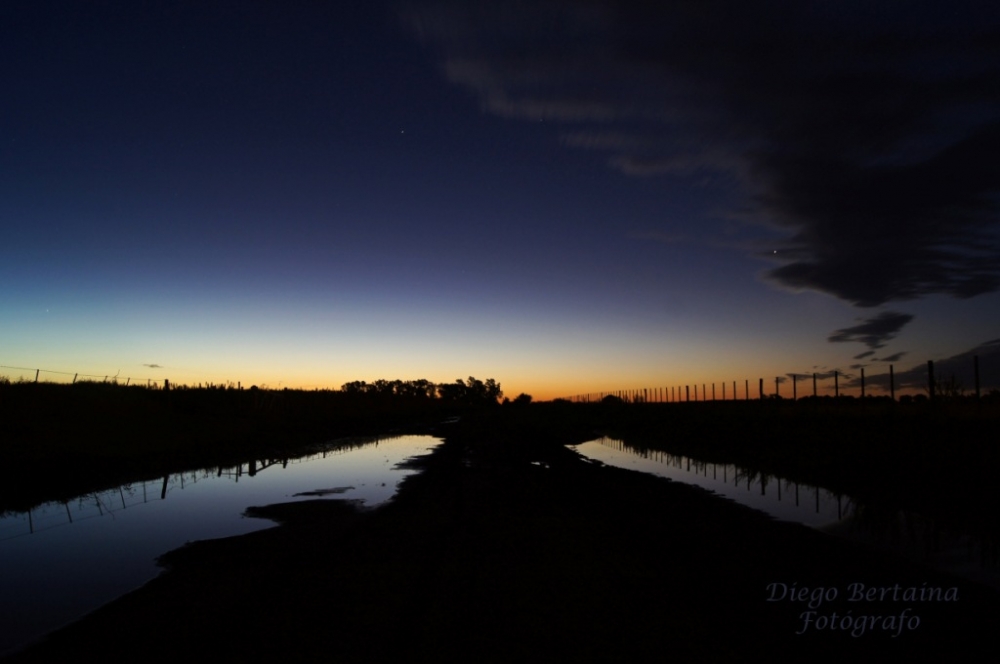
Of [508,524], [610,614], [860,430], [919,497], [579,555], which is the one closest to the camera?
[610,614]

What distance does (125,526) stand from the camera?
A: 11.7 m

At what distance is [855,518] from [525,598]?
9.06m

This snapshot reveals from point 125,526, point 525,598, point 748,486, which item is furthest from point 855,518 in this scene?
point 125,526

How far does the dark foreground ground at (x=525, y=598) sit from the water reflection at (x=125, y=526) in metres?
0.65

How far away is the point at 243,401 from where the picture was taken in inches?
1711

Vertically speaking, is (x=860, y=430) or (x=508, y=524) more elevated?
(x=860, y=430)

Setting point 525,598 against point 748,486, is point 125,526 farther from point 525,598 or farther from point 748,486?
point 748,486

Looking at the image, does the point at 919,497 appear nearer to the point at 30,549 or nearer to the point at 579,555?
the point at 579,555

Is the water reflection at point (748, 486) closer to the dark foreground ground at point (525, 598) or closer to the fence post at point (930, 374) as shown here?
the dark foreground ground at point (525, 598)

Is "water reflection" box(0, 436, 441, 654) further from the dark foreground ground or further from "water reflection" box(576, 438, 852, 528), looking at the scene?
"water reflection" box(576, 438, 852, 528)

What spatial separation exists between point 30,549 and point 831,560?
12.9 meters

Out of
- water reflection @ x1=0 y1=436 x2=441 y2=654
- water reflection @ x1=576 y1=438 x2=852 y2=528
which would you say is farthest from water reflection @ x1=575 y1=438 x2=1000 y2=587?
water reflection @ x1=0 y1=436 x2=441 y2=654

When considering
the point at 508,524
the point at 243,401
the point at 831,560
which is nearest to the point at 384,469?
the point at 508,524

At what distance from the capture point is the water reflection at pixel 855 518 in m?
9.39
